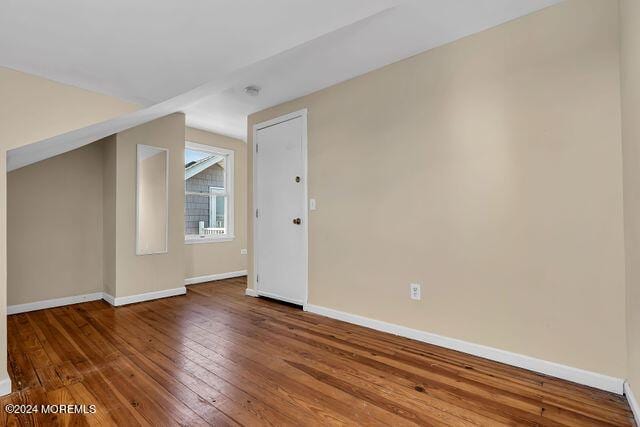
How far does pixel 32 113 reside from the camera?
1856 millimetres

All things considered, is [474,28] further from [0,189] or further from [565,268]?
[0,189]

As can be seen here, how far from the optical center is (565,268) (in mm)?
1886

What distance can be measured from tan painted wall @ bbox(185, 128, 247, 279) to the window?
0.09 meters

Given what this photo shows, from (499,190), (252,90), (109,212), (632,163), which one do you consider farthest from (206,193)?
(632,163)

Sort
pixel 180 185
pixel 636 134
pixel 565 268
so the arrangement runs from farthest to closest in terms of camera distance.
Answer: pixel 180 185 < pixel 565 268 < pixel 636 134

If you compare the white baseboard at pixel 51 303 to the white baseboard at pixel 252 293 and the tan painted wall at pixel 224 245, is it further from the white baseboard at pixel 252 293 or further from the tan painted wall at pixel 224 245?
the white baseboard at pixel 252 293

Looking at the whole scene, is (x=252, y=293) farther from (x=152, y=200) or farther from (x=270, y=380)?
(x=270, y=380)

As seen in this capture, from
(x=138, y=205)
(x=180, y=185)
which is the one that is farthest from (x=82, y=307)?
(x=180, y=185)

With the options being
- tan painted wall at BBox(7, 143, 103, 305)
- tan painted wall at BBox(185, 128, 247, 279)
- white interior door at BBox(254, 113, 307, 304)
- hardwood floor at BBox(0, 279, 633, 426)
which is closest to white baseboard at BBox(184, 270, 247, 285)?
tan painted wall at BBox(185, 128, 247, 279)

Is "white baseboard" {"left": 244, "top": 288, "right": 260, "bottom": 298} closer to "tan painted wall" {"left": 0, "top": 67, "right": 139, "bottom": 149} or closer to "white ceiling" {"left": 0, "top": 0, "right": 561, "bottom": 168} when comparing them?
"white ceiling" {"left": 0, "top": 0, "right": 561, "bottom": 168}

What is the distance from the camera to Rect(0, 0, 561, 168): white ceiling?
1467mm

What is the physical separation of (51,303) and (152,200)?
1483 millimetres

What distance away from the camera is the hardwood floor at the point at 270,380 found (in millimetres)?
1555

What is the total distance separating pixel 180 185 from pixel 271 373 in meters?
2.94
